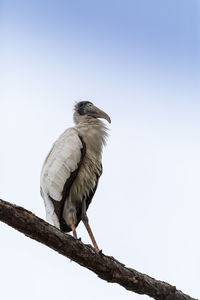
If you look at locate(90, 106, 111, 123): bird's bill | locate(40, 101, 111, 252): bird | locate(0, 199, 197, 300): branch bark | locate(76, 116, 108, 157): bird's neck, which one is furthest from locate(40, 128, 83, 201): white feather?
locate(0, 199, 197, 300): branch bark

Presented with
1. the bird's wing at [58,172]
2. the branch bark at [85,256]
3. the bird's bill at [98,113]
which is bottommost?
the branch bark at [85,256]

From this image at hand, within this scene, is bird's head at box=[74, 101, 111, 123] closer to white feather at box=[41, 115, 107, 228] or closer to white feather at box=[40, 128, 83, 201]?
white feather at box=[41, 115, 107, 228]

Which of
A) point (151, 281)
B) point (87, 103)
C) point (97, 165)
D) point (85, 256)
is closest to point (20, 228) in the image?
point (85, 256)

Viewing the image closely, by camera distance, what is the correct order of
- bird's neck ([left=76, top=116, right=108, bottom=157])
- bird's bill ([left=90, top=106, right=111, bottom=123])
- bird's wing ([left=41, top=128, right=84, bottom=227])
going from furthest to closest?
bird's bill ([left=90, top=106, right=111, bottom=123])
bird's neck ([left=76, top=116, right=108, bottom=157])
bird's wing ([left=41, top=128, right=84, bottom=227])

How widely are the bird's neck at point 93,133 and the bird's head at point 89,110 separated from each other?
0.36 ft

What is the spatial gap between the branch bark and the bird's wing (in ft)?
4.84

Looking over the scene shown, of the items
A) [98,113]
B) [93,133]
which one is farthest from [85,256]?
[98,113]

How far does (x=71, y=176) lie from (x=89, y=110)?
54.9 inches

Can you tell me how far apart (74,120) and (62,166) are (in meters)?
1.33

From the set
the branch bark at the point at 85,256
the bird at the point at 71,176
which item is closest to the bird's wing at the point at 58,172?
the bird at the point at 71,176

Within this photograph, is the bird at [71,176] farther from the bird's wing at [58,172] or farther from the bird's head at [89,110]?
the bird's head at [89,110]

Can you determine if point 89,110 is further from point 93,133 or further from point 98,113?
point 93,133

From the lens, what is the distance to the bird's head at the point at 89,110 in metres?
7.09

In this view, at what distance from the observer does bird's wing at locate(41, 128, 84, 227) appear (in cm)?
614
